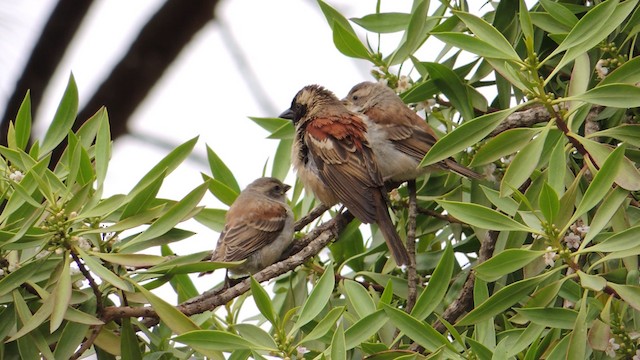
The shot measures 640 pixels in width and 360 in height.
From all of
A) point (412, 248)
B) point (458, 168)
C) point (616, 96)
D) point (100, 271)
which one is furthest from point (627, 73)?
point (100, 271)

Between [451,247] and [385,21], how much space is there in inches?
45.6

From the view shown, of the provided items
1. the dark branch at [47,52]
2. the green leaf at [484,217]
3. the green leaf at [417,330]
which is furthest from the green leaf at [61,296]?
the dark branch at [47,52]

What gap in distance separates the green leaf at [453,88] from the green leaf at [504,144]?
474 mm

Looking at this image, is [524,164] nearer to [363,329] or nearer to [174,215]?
[363,329]

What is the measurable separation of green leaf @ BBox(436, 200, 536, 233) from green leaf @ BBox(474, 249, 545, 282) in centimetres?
12

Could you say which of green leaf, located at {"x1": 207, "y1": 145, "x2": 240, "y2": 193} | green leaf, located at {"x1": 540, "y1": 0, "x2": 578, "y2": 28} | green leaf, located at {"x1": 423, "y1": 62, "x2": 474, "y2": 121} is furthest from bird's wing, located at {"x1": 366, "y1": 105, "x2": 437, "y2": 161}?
green leaf, located at {"x1": 540, "y1": 0, "x2": 578, "y2": 28}

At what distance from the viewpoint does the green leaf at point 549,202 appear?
2746 millimetres

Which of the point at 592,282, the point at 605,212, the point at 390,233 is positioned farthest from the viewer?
the point at 390,233

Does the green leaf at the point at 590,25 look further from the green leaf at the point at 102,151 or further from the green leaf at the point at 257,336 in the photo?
the green leaf at the point at 102,151

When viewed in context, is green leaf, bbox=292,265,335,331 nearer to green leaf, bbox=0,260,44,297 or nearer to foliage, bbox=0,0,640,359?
foliage, bbox=0,0,640,359

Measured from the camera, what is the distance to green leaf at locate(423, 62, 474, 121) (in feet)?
11.7

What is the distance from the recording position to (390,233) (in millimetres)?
3707

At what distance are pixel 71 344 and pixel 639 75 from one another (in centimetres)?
203

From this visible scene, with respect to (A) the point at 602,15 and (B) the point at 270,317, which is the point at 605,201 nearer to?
(A) the point at 602,15
